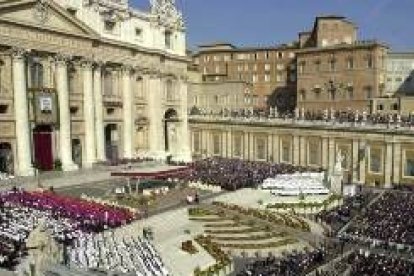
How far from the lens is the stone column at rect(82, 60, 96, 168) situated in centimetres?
5672

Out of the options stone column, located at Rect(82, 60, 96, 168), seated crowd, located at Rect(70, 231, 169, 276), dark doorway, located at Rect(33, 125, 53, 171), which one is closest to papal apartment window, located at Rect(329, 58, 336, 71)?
stone column, located at Rect(82, 60, 96, 168)

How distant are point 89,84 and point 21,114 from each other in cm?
1009

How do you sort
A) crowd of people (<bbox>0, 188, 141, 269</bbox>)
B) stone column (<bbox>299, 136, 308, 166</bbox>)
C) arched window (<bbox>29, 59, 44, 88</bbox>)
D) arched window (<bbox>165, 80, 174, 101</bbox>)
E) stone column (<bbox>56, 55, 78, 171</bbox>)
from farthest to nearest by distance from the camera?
arched window (<bbox>165, 80, 174, 101</bbox>), stone column (<bbox>299, 136, 308, 166</bbox>), stone column (<bbox>56, 55, 78, 171</bbox>), arched window (<bbox>29, 59, 44, 88</bbox>), crowd of people (<bbox>0, 188, 141, 269</bbox>)

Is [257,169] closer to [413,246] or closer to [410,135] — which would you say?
[410,135]

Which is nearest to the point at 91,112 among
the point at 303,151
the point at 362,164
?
the point at 303,151

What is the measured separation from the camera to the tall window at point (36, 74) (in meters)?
51.1

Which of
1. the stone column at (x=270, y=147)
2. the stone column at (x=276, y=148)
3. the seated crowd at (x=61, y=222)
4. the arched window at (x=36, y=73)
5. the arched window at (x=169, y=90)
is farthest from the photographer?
the arched window at (x=169, y=90)

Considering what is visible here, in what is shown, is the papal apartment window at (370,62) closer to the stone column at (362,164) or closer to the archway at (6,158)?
the stone column at (362,164)

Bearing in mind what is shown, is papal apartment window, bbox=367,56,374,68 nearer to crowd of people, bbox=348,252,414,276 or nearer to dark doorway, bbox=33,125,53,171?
dark doorway, bbox=33,125,53,171

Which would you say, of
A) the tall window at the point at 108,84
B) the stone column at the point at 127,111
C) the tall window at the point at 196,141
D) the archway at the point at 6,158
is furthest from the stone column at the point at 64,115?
the tall window at the point at 196,141

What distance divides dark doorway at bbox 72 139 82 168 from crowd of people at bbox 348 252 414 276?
3346cm

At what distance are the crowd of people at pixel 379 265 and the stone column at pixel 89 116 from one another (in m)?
33.1

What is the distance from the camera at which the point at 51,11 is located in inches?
2036

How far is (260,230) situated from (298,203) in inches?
313
